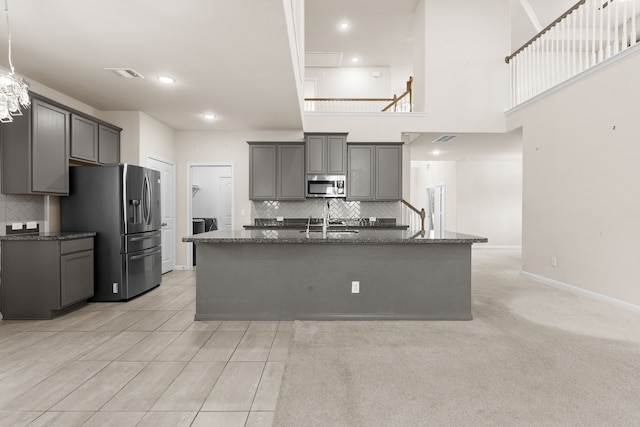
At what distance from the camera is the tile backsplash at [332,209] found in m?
6.33

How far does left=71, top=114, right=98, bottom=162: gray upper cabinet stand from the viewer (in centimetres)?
418

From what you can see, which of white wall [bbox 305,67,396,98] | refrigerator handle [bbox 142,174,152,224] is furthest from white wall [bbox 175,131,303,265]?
white wall [bbox 305,67,396,98]

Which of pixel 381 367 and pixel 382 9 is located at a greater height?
pixel 382 9

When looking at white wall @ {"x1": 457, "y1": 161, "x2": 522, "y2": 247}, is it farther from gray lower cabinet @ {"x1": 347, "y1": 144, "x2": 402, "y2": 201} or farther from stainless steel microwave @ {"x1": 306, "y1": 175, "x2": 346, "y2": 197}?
stainless steel microwave @ {"x1": 306, "y1": 175, "x2": 346, "y2": 197}

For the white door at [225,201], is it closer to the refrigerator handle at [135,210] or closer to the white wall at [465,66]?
the refrigerator handle at [135,210]

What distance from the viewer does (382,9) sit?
702 cm

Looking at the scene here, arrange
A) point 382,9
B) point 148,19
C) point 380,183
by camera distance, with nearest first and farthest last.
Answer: point 148,19, point 380,183, point 382,9

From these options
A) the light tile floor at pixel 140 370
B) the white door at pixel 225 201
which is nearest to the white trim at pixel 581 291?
the light tile floor at pixel 140 370

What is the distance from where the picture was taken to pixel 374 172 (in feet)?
19.8

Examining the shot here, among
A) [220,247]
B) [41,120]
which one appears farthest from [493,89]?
[41,120]

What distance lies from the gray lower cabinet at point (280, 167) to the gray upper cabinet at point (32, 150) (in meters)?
2.86

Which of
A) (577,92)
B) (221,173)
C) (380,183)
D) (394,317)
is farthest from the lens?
(221,173)

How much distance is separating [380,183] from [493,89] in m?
2.98

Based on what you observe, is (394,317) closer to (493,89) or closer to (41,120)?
(41,120)
